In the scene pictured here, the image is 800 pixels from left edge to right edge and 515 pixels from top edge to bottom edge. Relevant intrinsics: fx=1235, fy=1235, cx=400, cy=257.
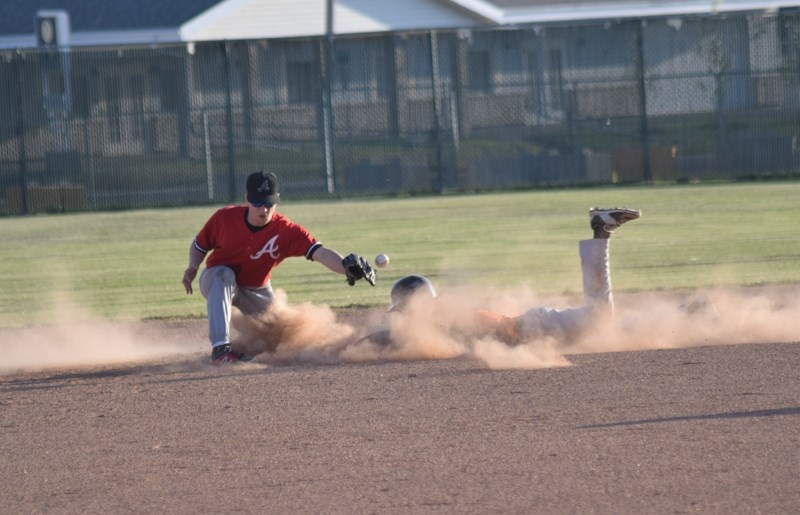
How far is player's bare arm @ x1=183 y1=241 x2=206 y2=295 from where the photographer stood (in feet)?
26.9

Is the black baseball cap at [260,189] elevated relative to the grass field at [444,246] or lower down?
elevated

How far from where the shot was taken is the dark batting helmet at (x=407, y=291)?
8.52 m

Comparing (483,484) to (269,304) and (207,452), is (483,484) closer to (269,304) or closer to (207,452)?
(207,452)

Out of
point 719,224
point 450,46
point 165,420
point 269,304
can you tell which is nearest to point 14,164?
point 450,46

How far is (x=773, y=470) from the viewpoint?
513cm

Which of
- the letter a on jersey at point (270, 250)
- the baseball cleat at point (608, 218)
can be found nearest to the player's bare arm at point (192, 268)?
the letter a on jersey at point (270, 250)

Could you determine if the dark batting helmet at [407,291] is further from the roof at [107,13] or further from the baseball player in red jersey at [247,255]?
the roof at [107,13]

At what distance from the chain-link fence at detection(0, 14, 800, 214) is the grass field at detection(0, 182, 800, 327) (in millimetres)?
720

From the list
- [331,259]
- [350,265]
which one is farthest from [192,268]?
[350,265]

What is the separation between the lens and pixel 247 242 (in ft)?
27.0

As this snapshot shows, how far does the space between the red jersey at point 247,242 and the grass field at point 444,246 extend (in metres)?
2.98

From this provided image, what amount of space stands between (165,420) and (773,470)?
3162 millimetres

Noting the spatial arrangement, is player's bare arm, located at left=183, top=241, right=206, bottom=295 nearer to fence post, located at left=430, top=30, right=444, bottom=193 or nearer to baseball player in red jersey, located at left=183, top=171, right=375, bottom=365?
baseball player in red jersey, located at left=183, top=171, right=375, bottom=365

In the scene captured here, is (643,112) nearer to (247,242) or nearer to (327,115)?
(327,115)
